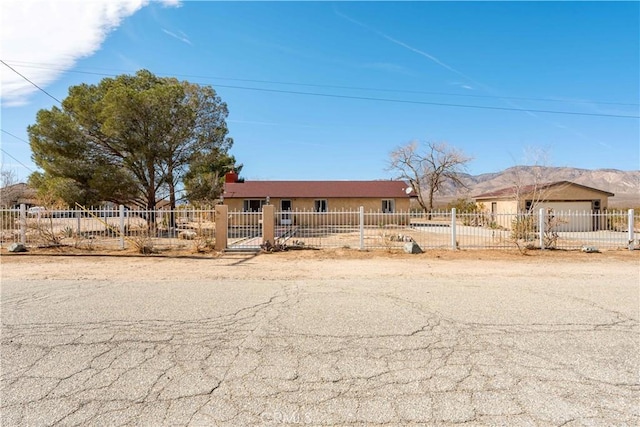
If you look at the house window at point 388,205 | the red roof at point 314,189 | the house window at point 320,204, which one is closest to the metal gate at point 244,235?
the red roof at point 314,189

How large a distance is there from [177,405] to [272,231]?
35.6 ft

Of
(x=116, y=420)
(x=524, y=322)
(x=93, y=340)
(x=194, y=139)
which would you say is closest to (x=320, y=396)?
(x=116, y=420)

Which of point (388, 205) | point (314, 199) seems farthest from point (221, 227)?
point (388, 205)

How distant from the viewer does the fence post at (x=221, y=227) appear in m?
13.6

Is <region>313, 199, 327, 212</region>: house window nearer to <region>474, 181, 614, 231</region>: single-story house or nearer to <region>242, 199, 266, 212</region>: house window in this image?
<region>242, 199, 266, 212</region>: house window

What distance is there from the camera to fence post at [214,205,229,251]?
13.6m

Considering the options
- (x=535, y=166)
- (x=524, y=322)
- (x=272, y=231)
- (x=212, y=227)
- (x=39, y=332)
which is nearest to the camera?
(x=39, y=332)

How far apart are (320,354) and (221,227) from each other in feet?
34.7

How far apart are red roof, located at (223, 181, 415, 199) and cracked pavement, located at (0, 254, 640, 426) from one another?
Answer: 24266 millimetres

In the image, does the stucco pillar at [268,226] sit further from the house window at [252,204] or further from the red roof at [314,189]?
the house window at [252,204]

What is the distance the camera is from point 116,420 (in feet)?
8.90

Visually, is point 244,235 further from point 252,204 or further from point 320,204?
point 320,204

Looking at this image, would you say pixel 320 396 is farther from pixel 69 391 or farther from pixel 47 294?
pixel 47 294

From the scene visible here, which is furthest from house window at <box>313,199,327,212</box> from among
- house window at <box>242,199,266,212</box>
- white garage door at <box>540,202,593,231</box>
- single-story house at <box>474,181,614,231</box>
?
white garage door at <box>540,202,593,231</box>
